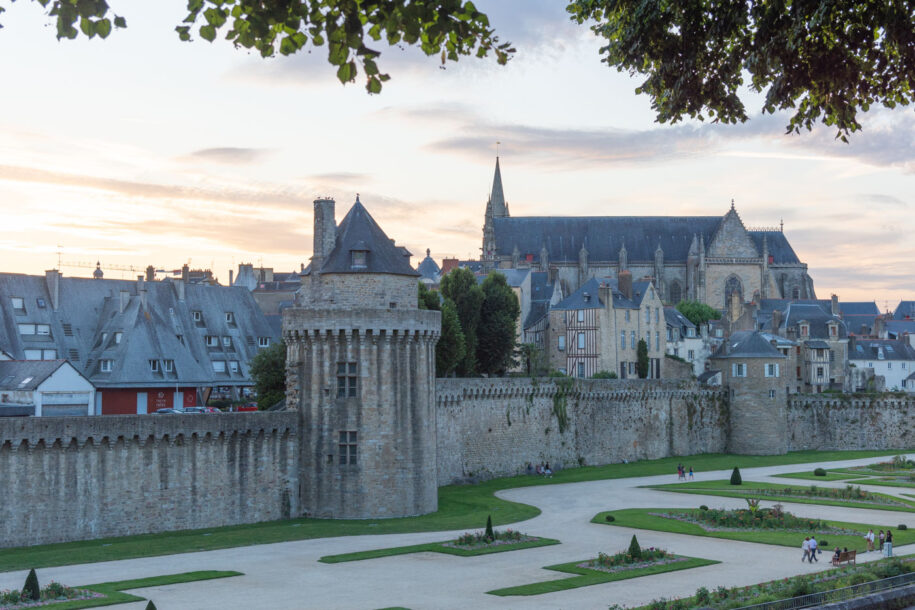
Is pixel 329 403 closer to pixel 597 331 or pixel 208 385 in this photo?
pixel 208 385

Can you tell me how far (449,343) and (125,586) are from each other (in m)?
31.5

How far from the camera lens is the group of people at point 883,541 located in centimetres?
3194

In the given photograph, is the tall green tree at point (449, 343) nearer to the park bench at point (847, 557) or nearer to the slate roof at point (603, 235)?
the park bench at point (847, 557)

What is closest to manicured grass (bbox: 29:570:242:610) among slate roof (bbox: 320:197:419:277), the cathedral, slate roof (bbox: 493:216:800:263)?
slate roof (bbox: 320:197:419:277)

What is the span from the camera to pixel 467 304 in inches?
2527

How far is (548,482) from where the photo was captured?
55312 mm

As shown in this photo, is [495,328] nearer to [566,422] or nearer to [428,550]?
[566,422]

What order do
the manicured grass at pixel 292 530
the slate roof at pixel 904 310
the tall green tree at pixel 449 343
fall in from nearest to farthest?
the manicured grass at pixel 292 530, the tall green tree at pixel 449 343, the slate roof at pixel 904 310

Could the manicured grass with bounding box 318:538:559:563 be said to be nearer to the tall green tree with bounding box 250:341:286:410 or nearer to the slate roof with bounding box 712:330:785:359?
the tall green tree with bounding box 250:341:286:410

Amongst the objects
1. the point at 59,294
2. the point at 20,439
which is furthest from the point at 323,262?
the point at 59,294

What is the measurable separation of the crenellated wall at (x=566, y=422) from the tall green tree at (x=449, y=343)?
11.4 feet

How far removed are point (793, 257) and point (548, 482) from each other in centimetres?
7840

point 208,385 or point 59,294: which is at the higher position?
point 59,294

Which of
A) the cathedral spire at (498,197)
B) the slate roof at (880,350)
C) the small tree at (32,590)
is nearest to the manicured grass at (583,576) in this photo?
the small tree at (32,590)
